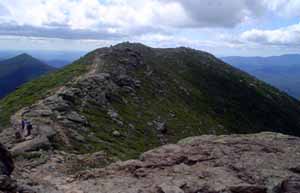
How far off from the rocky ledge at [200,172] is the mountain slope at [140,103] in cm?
1348

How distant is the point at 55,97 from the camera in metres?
72.2

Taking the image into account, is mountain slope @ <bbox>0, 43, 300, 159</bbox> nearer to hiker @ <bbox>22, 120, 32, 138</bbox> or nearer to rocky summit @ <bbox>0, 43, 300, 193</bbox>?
rocky summit @ <bbox>0, 43, 300, 193</bbox>

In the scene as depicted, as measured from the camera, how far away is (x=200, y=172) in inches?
1332

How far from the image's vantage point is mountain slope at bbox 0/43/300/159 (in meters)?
A: 61.3

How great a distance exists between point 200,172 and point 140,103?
64.5 metres

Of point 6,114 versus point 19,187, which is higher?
point 19,187

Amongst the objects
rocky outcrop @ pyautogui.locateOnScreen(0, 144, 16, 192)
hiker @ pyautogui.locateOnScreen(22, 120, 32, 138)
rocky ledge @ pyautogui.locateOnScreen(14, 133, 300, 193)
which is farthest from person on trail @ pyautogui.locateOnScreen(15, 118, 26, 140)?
rocky outcrop @ pyautogui.locateOnScreen(0, 144, 16, 192)

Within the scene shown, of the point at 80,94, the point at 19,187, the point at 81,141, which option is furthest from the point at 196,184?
the point at 80,94

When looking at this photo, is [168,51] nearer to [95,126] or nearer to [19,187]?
[95,126]

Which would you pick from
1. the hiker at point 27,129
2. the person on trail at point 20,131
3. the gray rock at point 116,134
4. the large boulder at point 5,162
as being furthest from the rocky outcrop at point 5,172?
the gray rock at point 116,134

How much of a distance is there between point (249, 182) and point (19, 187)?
15.3m

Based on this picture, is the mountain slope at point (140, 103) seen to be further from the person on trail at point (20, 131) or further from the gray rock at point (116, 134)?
the person on trail at point (20, 131)

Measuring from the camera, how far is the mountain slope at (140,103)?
61.3 m

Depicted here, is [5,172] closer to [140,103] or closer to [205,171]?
[205,171]
